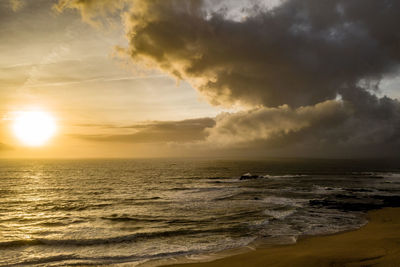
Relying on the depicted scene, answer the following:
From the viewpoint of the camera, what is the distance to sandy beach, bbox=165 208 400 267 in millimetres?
14484

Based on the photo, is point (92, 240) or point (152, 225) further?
point (152, 225)

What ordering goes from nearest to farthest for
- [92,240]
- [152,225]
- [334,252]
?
[334,252], [92,240], [152,225]

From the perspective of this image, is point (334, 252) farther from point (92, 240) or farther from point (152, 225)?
point (92, 240)

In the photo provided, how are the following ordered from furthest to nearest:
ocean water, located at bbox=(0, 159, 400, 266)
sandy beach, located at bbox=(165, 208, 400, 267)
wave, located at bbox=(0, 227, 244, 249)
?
wave, located at bbox=(0, 227, 244, 249), ocean water, located at bbox=(0, 159, 400, 266), sandy beach, located at bbox=(165, 208, 400, 267)

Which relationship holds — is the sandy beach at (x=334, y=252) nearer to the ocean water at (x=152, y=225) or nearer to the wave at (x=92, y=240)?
the ocean water at (x=152, y=225)

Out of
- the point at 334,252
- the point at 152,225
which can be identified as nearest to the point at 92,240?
the point at 152,225

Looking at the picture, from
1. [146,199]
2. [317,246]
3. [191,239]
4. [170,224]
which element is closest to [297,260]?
[317,246]

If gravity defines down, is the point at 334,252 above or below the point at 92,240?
above

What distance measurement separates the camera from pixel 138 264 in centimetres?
1727

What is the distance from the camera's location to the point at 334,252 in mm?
16484

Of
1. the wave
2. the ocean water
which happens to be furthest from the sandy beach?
the wave

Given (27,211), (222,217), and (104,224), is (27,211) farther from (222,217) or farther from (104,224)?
(222,217)

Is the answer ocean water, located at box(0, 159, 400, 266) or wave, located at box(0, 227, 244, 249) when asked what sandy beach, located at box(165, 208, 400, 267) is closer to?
ocean water, located at box(0, 159, 400, 266)

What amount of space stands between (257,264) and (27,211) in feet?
114
